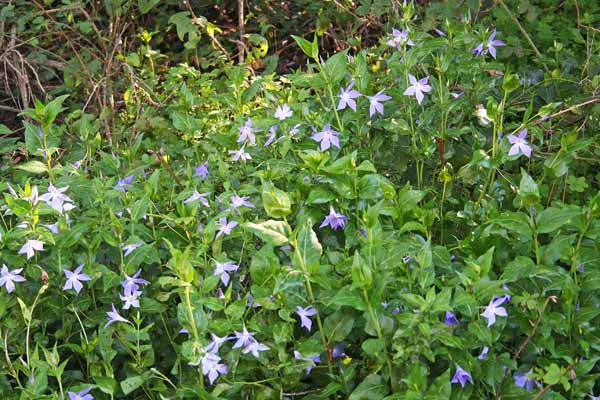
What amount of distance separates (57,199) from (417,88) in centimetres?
95

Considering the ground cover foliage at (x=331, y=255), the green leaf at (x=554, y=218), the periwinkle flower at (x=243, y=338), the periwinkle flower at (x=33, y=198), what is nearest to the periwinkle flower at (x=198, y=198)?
the ground cover foliage at (x=331, y=255)

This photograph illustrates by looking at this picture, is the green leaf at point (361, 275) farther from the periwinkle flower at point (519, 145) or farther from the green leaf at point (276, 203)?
the periwinkle flower at point (519, 145)

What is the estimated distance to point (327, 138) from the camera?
226 cm

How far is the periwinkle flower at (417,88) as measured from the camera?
231cm

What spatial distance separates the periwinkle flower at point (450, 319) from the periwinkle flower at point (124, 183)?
35.0 inches

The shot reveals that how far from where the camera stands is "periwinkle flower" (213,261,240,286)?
6.49ft

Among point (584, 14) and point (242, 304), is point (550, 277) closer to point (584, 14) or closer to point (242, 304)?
point (242, 304)

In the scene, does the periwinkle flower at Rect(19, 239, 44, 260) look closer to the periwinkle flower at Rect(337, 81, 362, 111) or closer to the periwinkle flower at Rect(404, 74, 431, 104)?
the periwinkle flower at Rect(337, 81, 362, 111)

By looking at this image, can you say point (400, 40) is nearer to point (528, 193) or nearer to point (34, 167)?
point (528, 193)

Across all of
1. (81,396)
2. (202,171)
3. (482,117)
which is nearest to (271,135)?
(202,171)

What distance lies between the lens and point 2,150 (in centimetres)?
316

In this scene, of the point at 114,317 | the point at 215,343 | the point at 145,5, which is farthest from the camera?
the point at 145,5

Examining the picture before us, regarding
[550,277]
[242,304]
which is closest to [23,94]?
[242,304]

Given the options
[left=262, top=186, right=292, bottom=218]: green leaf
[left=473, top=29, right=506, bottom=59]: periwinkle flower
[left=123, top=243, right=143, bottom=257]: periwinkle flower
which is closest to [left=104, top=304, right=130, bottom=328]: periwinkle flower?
[left=123, top=243, right=143, bottom=257]: periwinkle flower
